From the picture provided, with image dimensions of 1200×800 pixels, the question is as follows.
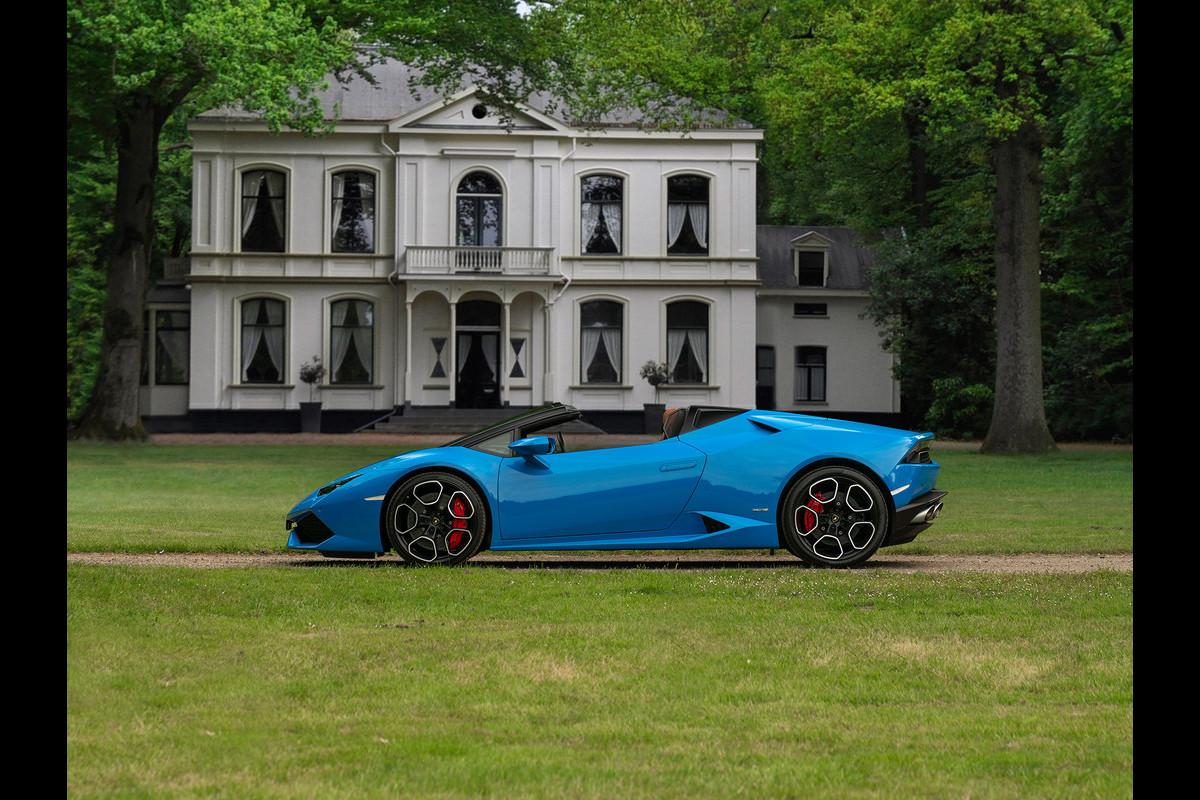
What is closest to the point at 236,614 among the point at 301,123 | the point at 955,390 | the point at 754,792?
the point at 754,792

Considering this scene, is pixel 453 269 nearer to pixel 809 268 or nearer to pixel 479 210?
pixel 479 210

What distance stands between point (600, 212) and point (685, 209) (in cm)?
254

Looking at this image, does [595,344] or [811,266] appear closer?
[595,344]

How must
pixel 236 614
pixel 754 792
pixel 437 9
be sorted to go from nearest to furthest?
1. pixel 754 792
2. pixel 236 614
3. pixel 437 9

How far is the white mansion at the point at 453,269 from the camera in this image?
38125 millimetres

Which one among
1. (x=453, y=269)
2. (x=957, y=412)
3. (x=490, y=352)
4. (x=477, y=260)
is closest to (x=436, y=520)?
(x=453, y=269)

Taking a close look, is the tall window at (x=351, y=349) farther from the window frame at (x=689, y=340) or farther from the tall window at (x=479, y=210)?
the window frame at (x=689, y=340)

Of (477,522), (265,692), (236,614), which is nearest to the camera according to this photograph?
(265,692)

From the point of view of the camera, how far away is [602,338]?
3916 centimetres

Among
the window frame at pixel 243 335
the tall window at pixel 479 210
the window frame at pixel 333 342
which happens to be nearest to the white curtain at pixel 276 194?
the window frame at pixel 243 335

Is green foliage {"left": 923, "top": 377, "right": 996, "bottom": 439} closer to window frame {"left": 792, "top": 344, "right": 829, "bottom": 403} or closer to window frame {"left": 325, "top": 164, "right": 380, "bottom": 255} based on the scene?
window frame {"left": 792, "top": 344, "right": 829, "bottom": 403}

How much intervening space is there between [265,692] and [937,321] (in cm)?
3425

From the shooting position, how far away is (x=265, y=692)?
190 inches

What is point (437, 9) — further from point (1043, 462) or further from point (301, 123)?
point (1043, 462)
